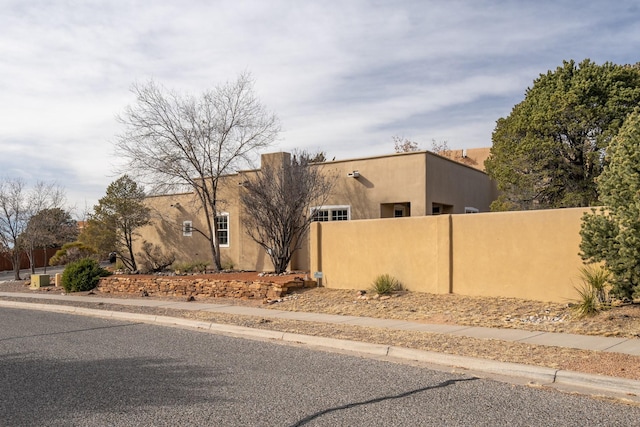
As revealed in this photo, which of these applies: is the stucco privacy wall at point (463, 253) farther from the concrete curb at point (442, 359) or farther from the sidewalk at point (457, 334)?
the concrete curb at point (442, 359)

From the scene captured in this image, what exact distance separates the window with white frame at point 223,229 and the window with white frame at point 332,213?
5.25m

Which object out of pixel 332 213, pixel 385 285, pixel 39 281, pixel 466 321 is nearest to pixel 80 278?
pixel 39 281

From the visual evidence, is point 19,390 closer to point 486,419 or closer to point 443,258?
point 486,419

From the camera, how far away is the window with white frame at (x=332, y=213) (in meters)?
22.8

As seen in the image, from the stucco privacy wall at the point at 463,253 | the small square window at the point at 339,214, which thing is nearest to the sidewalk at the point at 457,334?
the stucco privacy wall at the point at 463,253

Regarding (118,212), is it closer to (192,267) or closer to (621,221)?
(192,267)

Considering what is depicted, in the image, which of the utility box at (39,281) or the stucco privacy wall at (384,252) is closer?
→ the stucco privacy wall at (384,252)

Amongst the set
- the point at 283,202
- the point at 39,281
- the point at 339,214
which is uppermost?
the point at 283,202

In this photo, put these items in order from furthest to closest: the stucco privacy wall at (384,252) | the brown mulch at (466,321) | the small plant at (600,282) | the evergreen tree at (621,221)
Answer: the stucco privacy wall at (384,252) < the small plant at (600,282) < the evergreen tree at (621,221) < the brown mulch at (466,321)

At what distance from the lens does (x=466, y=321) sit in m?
12.5

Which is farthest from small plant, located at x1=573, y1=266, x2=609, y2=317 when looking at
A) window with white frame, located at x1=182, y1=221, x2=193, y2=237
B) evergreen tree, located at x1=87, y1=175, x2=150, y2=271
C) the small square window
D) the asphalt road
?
evergreen tree, located at x1=87, y1=175, x2=150, y2=271

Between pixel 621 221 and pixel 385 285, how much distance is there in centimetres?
680

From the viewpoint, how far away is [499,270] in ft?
47.9

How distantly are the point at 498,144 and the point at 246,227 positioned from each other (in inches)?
397
